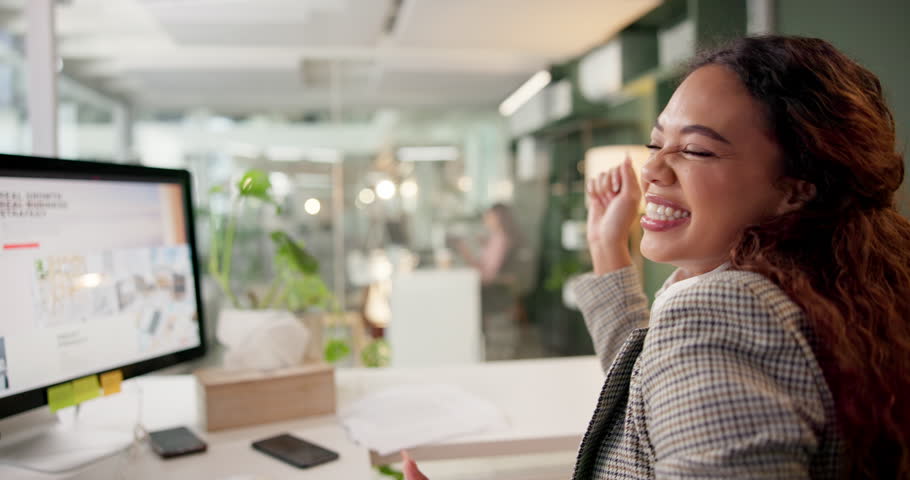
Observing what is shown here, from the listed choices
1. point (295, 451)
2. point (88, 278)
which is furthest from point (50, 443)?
point (295, 451)

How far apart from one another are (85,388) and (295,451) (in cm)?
37

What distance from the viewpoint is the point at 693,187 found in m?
0.74

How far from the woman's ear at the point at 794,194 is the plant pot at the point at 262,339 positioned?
3.14ft

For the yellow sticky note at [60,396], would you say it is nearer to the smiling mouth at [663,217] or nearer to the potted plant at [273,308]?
the potted plant at [273,308]

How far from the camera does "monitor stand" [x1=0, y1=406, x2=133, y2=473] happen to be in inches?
38.2

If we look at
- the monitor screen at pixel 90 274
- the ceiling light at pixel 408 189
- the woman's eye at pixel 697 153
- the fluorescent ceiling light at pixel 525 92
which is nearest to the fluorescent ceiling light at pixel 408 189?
the ceiling light at pixel 408 189

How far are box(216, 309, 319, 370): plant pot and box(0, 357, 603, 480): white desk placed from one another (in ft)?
0.44

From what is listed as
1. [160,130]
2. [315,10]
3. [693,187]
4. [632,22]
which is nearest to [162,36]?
[160,130]

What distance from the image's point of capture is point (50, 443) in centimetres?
104

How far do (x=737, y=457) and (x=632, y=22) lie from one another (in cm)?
356

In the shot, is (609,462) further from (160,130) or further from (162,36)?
(162,36)

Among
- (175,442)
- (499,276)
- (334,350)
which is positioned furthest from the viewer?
(499,276)

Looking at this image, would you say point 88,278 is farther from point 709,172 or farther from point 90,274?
point 709,172

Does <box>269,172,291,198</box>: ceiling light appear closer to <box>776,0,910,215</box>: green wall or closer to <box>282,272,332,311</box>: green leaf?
<box>282,272,332,311</box>: green leaf
